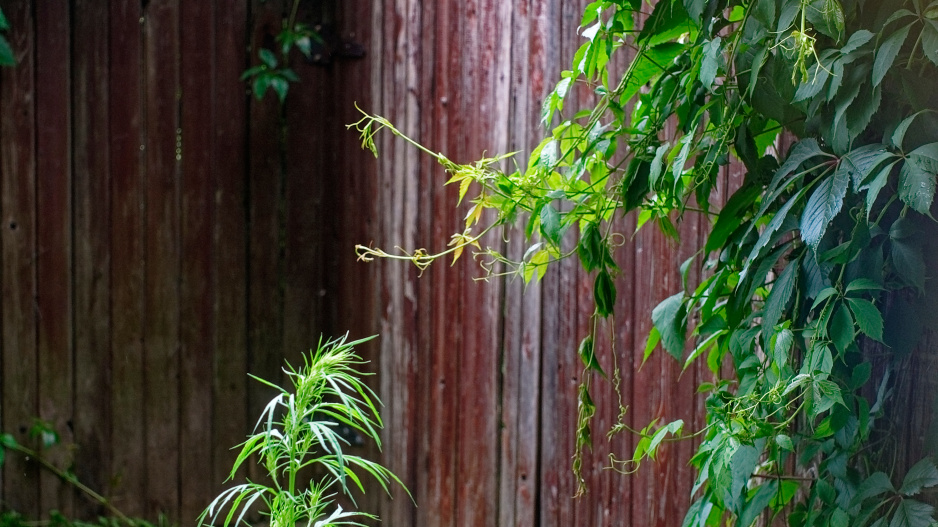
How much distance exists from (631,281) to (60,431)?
2120 mm

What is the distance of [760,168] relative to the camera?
1.06m

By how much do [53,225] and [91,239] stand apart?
0.42 feet

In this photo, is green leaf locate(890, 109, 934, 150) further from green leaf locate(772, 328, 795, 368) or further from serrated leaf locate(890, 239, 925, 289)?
green leaf locate(772, 328, 795, 368)

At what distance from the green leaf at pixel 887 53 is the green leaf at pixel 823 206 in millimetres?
99

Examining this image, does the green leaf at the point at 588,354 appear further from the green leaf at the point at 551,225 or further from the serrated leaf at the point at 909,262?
the serrated leaf at the point at 909,262

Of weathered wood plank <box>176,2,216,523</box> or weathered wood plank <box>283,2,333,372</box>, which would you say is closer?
weathered wood plank <box>176,2,216,523</box>

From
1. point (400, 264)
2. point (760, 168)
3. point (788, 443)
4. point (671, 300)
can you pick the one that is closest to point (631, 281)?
point (671, 300)

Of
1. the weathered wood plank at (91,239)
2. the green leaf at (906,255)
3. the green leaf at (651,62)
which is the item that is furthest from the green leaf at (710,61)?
the weathered wood plank at (91,239)

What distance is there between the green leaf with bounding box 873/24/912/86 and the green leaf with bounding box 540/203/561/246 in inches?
19.7

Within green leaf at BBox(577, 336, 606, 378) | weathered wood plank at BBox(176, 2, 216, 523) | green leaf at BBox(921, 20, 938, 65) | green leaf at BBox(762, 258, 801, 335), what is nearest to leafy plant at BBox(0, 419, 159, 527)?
weathered wood plank at BBox(176, 2, 216, 523)

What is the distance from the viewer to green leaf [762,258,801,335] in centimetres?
94

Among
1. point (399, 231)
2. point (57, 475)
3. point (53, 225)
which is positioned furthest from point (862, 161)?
point (57, 475)

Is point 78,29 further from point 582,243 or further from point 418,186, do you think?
point 582,243

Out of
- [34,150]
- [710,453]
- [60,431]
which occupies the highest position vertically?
[34,150]
